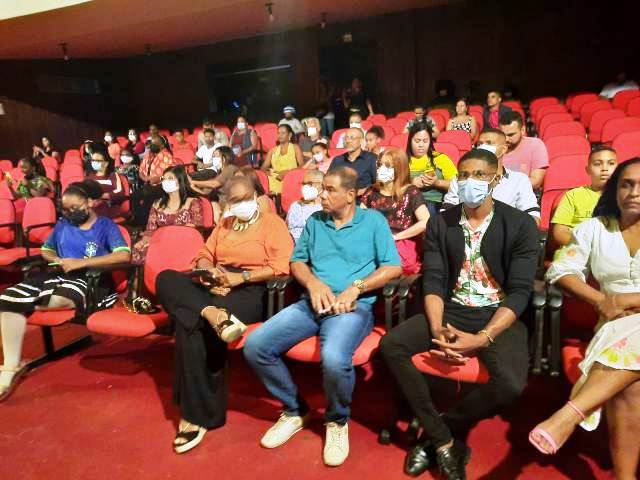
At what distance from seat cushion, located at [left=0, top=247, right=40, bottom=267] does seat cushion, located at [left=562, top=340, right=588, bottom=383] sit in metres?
3.96

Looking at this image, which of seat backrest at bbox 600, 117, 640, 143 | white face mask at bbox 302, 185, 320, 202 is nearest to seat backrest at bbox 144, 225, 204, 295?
white face mask at bbox 302, 185, 320, 202

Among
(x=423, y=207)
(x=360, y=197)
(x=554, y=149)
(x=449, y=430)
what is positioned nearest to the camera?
(x=449, y=430)

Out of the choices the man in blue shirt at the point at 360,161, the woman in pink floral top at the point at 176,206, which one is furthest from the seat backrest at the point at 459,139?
the woman in pink floral top at the point at 176,206

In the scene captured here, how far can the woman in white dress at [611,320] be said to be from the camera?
1.59 meters

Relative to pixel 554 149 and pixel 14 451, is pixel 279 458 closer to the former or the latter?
pixel 14 451

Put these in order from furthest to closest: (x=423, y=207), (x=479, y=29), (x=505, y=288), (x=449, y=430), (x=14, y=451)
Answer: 1. (x=479, y=29)
2. (x=423, y=207)
3. (x=14, y=451)
4. (x=505, y=288)
5. (x=449, y=430)

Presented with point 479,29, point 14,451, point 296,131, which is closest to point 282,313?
point 14,451

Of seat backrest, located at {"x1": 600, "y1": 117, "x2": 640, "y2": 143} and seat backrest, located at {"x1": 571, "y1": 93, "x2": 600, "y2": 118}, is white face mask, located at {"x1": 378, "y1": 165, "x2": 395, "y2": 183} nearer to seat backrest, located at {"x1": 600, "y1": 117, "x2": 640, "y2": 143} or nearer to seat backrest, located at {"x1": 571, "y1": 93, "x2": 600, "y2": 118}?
seat backrest, located at {"x1": 600, "y1": 117, "x2": 640, "y2": 143}

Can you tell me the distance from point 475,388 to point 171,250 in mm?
1850

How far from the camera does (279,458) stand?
206 centimetres

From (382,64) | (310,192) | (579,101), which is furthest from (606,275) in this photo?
(382,64)

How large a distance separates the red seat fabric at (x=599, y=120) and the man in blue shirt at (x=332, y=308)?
4.42 metres

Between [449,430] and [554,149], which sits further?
[554,149]

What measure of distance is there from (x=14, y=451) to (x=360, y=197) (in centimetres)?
226
